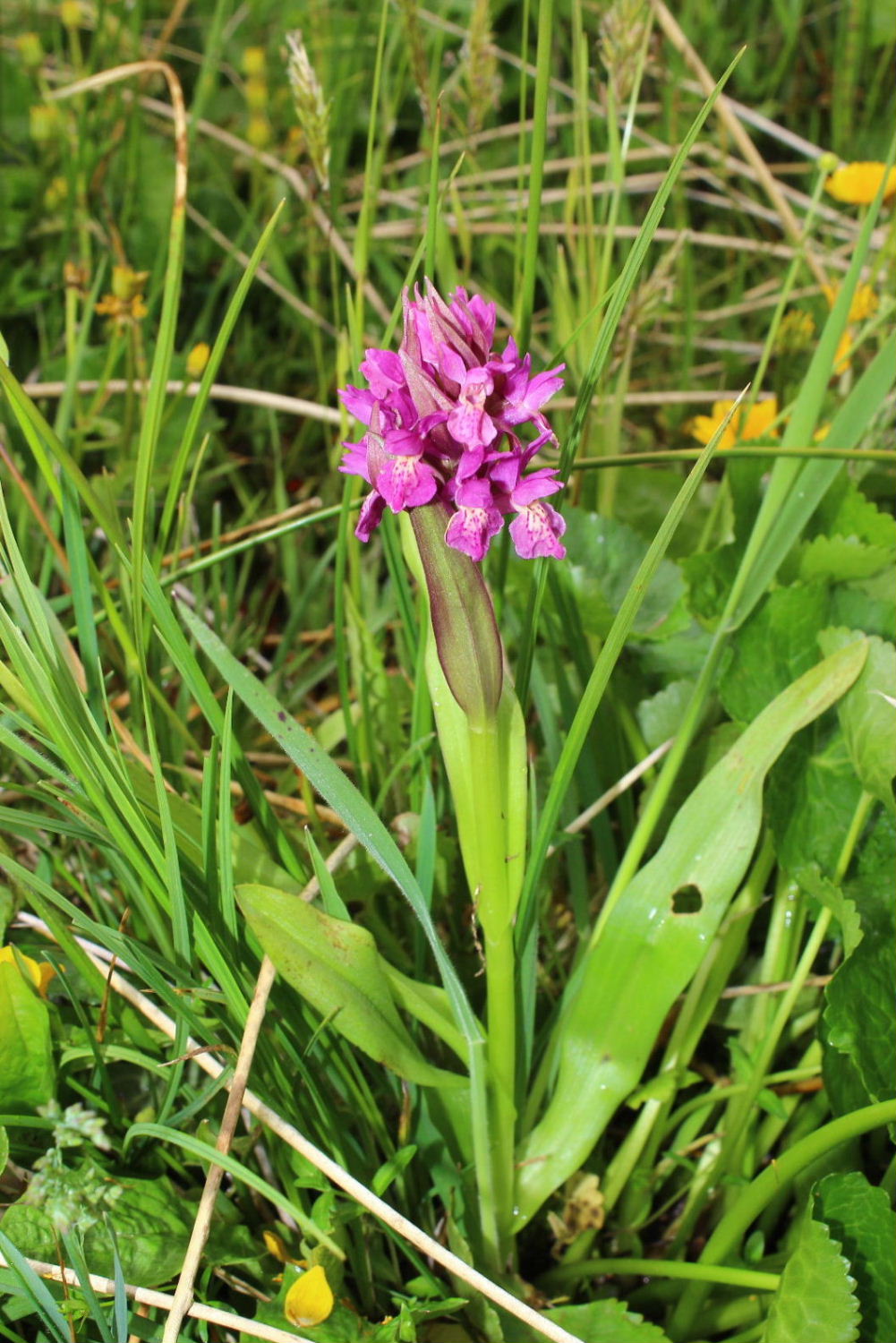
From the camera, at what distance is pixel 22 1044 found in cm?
83

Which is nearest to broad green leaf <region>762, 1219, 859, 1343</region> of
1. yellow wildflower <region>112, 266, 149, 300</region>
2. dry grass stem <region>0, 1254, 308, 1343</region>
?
dry grass stem <region>0, 1254, 308, 1343</region>

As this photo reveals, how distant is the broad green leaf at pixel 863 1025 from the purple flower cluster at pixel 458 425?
→ 0.42m

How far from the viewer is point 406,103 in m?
2.41

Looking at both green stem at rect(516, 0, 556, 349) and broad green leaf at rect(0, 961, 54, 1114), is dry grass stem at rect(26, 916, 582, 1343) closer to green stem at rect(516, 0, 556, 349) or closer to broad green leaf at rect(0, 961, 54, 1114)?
broad green leaf at rect(0, 961, 54, 1114)

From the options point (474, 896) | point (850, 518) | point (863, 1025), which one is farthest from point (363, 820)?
point (850, 518)

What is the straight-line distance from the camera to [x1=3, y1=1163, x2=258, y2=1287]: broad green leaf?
78 cm

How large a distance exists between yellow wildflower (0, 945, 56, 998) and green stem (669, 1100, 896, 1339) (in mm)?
605

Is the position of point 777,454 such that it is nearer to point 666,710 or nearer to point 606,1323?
point 666,710

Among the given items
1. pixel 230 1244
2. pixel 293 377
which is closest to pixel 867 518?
pixel 230 1244

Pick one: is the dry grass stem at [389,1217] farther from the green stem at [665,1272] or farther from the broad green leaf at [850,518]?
the broad green leaf at [850,518]

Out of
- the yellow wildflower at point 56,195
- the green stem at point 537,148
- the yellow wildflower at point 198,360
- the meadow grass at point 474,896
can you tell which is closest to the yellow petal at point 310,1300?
the meadow grass at point 474,896

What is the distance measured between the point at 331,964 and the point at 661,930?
11.2 inches

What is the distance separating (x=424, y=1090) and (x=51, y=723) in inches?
17.1

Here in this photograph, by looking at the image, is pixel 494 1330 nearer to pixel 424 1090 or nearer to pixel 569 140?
pixel 424 1090
